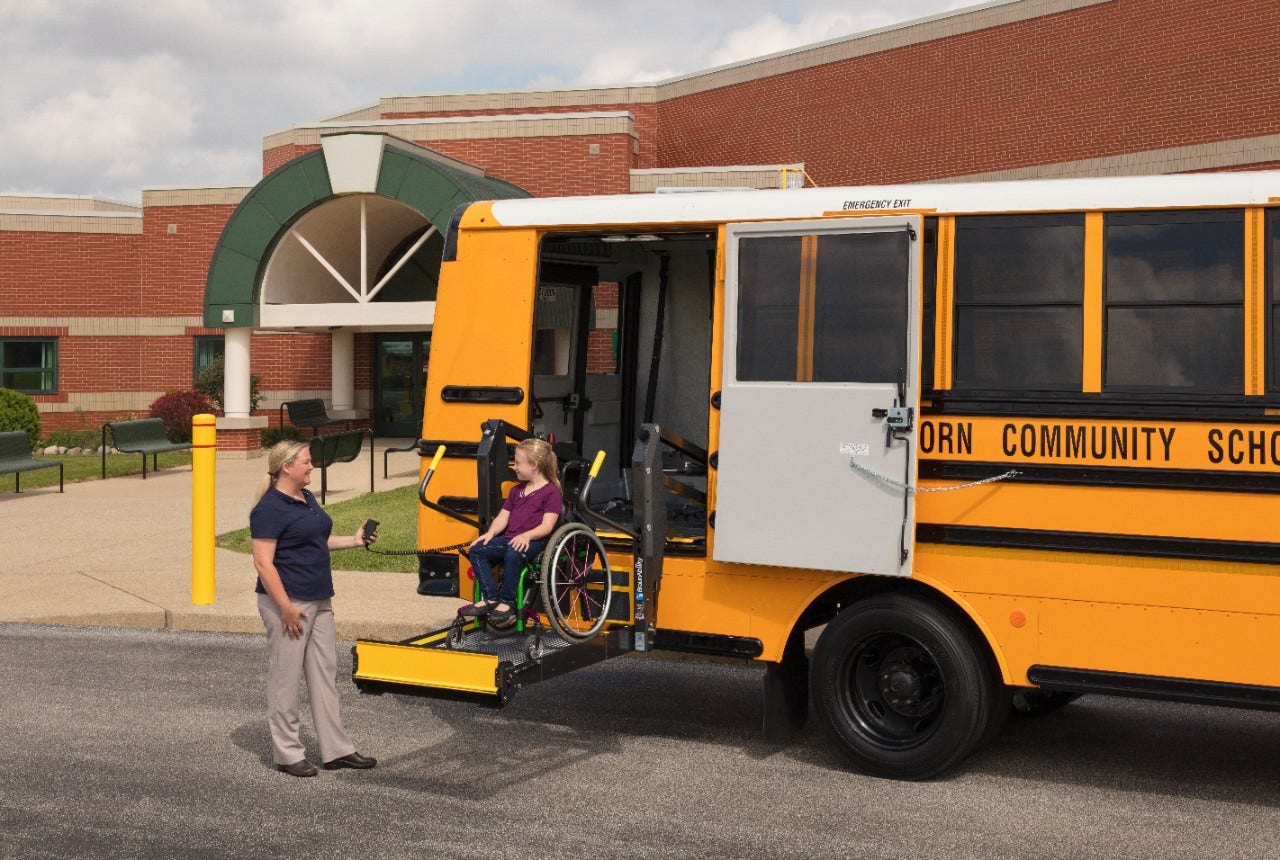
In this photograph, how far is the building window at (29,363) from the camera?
114ft

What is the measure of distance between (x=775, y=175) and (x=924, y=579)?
802 inches

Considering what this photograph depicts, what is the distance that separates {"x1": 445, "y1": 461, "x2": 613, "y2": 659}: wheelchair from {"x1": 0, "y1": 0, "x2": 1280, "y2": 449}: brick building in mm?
16591

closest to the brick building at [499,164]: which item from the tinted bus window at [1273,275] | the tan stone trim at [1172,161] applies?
the tan stone trim at [1172,161]

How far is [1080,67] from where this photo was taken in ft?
87.2

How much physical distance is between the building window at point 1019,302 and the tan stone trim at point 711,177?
18.9 m

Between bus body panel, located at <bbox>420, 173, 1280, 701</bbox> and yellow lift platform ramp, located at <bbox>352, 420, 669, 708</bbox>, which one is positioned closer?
bus body panel, located at <bbox>420, 173, 1280, 701</bbox>

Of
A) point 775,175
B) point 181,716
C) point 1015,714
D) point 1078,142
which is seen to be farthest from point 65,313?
point 1015,714

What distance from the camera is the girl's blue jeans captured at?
7605mm

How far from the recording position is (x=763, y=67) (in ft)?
108

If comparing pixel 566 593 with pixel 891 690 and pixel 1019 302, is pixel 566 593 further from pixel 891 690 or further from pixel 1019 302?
pixel 1019 302

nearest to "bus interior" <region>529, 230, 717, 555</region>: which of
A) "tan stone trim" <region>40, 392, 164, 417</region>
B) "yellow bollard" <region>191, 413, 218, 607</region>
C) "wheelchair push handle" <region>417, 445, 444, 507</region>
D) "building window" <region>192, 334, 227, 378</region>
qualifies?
"wheelchair push handle" <region>417, 445, 444, 507</region>

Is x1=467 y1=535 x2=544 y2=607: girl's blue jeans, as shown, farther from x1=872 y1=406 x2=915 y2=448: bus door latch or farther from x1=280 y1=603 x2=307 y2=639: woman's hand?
x1=872 y1=406 x2=915 y2=448: bus door latch

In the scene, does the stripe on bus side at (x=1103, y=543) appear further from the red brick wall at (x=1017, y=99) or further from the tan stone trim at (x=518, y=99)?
the tan stone trim at (x=518, y=99)

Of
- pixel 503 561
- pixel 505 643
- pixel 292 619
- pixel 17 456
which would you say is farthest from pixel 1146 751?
pixel 17 456
